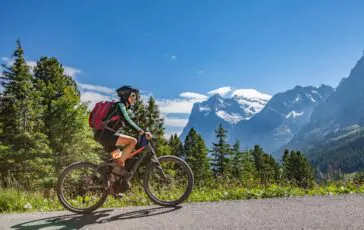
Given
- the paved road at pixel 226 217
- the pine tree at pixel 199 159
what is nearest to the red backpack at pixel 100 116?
the paved road at pixel 226 217

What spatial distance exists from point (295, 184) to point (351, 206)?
10.00 feet

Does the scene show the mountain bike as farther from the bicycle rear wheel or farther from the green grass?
the green grass

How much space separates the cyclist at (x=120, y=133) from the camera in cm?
689

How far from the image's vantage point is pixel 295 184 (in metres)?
9.64

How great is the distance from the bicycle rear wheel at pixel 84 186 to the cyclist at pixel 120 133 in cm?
35

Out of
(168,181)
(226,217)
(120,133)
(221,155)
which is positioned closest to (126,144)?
(120,133)

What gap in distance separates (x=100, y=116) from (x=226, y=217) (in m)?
3.29

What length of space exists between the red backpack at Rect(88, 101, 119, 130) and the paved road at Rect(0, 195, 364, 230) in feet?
6.23

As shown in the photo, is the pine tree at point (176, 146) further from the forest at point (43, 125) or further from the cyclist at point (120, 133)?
the cyclist at point (120, 133)

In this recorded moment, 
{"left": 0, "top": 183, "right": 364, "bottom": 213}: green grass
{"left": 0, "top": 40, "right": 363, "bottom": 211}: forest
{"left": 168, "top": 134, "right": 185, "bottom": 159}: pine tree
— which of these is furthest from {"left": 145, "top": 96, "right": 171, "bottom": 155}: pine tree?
{"left": 0, "top": 183, "right": 364, "bottom": 213}: green grass

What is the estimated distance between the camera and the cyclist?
6.89m

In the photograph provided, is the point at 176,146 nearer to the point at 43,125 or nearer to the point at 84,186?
the point at 43,125

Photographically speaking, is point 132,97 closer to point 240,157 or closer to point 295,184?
point 295,184

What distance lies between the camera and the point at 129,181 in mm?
7020
